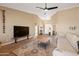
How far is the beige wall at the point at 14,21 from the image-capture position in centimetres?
155

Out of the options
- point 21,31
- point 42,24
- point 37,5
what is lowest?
point 21,31

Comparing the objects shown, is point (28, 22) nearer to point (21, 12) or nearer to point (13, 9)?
point (21, 12)

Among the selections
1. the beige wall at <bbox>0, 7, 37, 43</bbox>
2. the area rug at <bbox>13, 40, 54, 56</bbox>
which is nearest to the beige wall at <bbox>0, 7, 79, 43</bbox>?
the beige wall at <bbox>0, 7, 37, 43</bbox>

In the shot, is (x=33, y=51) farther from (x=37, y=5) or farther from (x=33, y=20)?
(x=37, y=5)

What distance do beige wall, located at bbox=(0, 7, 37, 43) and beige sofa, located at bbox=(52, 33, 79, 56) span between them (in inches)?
16.7

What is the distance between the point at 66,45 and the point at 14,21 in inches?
32.4

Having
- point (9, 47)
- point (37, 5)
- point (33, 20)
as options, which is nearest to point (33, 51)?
point (9, 47)

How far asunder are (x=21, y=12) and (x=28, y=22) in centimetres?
18

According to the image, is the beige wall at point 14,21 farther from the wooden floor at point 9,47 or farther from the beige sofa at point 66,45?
the beige sofa at point 66,45

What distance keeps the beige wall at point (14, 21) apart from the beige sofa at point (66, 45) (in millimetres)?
424

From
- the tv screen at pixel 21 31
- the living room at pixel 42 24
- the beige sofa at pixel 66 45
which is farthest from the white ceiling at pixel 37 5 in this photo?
the beige sofa at pixel 66 45

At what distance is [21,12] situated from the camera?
1.62m

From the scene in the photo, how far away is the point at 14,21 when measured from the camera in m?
1.60

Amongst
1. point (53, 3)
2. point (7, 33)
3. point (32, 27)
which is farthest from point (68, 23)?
point (7, 33)
